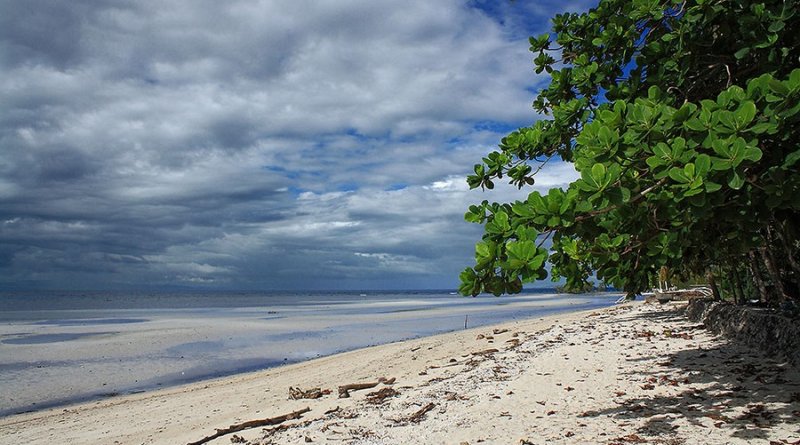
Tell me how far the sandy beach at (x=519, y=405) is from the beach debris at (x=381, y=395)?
0.03 m

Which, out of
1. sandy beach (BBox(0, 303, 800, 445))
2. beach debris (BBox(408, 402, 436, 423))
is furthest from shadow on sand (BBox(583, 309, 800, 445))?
beach debris (BBox(408, 402, 436, 423))

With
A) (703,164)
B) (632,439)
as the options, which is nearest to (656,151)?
(703,164)

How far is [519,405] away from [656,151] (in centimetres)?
419

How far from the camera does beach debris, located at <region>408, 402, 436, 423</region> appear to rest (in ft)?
20.7

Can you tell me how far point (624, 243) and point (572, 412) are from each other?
107 inches

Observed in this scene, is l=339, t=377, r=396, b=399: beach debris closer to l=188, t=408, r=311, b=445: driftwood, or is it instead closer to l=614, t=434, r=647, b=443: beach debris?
l=188, t=408, r=311, b=445: driftwood

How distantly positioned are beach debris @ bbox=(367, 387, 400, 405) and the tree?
3736 mm

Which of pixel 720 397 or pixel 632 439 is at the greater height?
pixel 720 397

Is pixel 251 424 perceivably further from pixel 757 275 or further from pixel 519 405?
pixel 757 275

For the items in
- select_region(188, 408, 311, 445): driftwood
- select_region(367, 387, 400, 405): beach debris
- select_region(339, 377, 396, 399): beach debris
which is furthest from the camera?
select_region(339, 377, 396, 399): beach debris

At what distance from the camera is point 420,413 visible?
255 inches

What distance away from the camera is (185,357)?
64.8 ft

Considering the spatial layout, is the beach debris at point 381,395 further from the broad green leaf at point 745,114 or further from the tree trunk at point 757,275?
the tree trunk at point 757,275

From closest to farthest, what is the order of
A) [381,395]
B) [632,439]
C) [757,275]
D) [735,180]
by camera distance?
[735,180] → [632,439] → [381,395] → [757,275]
